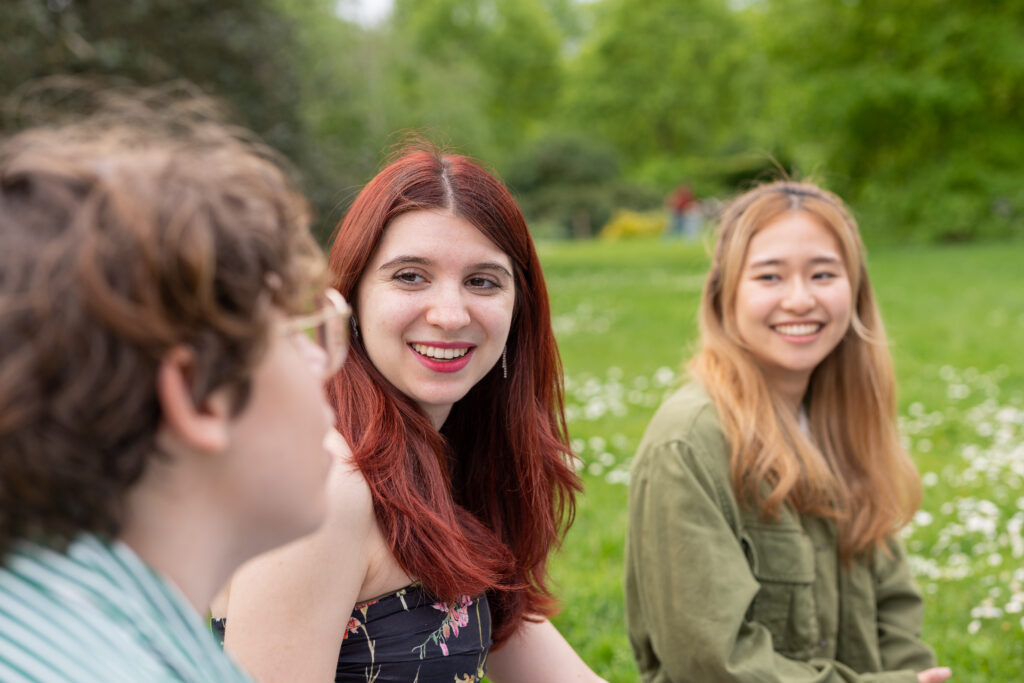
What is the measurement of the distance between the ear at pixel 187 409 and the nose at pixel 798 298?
245 centimetres

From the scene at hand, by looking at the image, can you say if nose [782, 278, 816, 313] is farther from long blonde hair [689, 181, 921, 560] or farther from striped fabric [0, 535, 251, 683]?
striped fabric [0, 535, 251, 683]

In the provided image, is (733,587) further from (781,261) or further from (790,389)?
(781,261)

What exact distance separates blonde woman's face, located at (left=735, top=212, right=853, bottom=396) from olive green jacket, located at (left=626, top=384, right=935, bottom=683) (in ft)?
0.99

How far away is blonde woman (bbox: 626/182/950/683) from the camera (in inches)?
113

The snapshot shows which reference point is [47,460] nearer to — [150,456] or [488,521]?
[150,456]

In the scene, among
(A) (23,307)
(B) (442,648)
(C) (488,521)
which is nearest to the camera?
(A) (23,307)

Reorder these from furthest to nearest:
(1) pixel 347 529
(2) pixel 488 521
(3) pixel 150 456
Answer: (2) pixel 488 521, (1) pixel 347 529, (3) pixel 150 456

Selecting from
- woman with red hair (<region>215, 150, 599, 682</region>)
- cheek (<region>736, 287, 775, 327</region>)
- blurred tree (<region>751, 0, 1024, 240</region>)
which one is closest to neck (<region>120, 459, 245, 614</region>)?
woman with red hair (<region>215, 150, 599, 682</region>)

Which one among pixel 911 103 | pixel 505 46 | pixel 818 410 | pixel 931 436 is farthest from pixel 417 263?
pixel 505 46

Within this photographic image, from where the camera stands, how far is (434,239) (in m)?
2.26

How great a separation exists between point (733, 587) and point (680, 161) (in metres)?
49.4

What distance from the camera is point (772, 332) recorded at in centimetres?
329

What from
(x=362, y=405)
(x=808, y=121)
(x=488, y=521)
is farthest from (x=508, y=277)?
(x=808, y=121)

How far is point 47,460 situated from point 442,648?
1280mm
